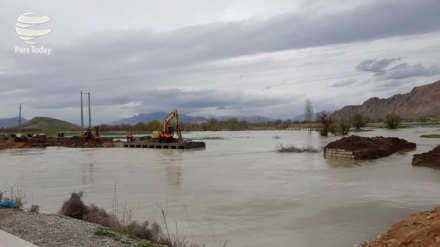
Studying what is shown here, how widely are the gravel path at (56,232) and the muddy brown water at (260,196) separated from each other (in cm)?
211

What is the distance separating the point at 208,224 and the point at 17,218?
3.99 m

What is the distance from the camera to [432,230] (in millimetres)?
6688

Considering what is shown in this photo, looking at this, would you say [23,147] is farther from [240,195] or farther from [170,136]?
[240,195]

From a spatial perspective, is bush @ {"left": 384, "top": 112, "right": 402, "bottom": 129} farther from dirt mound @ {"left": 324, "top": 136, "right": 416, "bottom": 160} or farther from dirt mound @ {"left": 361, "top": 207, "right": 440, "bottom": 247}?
dirt mound @ {"left": 361, "top": 207, "right": 440, "bottom": 247}

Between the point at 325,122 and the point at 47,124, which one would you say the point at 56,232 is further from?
the point at 47,124

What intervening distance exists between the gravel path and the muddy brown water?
6.94 feet

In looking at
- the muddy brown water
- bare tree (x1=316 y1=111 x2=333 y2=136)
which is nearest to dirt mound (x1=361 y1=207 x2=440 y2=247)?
the muddy brown water

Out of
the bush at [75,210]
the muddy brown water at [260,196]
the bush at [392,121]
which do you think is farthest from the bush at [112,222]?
the bush at [392,121]

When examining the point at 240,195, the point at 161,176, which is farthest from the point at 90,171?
the point at 240,195

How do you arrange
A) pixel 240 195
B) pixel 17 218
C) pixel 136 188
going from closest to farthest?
pixel 17 218
pixel 240 195
pixel 136 188

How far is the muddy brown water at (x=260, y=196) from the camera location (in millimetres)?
9469

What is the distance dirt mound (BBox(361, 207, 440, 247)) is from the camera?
6496 mm

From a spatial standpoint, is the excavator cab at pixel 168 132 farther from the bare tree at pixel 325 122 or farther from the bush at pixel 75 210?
the bush at pixel 75 210

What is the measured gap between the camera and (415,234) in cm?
692
